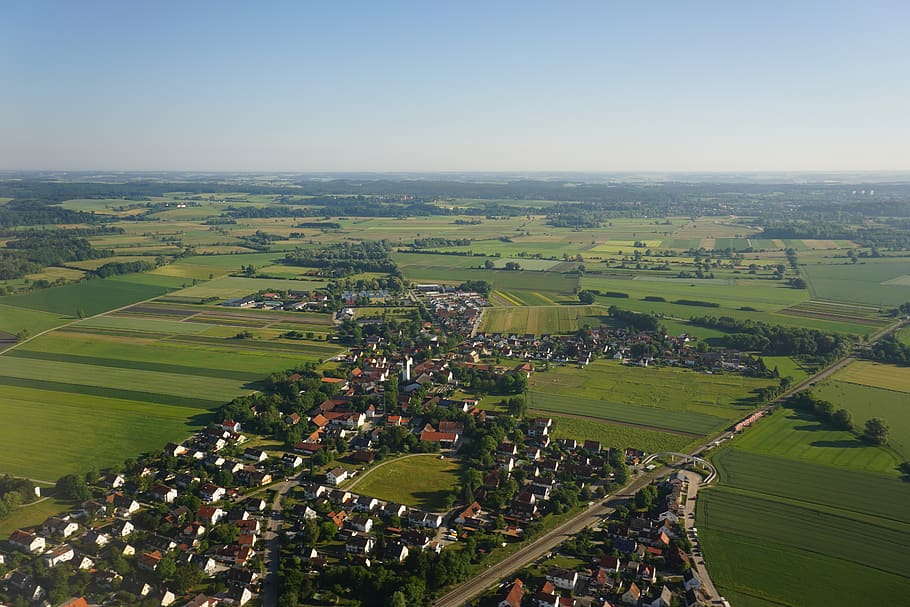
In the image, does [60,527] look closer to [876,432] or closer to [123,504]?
[123,504]

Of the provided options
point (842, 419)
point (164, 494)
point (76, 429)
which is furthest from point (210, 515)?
point (842, 419)

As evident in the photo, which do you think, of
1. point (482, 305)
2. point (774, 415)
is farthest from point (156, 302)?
point (774, 415)

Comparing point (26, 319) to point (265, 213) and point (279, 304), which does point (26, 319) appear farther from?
point (265, 213)

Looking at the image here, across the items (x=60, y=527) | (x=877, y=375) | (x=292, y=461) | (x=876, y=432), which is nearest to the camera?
(x=60, y=527)

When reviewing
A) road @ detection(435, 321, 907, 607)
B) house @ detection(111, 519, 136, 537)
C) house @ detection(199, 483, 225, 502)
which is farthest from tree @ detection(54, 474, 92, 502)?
road @ detection(435, 321, 907, 607)

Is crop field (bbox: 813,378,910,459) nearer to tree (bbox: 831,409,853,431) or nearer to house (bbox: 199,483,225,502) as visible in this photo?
tree (bbox: 831,409,853,431)

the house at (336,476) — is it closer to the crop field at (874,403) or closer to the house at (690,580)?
the house at (690,580)
